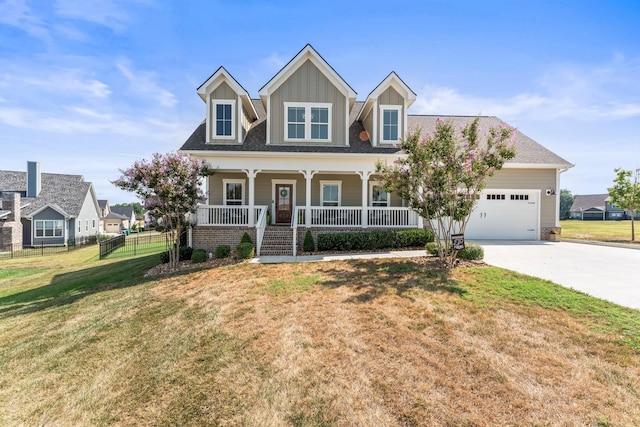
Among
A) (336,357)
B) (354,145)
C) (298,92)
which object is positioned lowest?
(336,357)

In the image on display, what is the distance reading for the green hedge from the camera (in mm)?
11578

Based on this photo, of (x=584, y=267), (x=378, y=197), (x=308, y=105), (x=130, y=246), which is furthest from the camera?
(x=130, y=246)

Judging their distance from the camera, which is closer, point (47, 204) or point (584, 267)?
point (584, 267)

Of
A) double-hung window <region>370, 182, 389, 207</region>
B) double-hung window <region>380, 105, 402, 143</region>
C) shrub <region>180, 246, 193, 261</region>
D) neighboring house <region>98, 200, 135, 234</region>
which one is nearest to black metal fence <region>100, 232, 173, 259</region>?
shrub <region>180, 246, 193, 261</region>

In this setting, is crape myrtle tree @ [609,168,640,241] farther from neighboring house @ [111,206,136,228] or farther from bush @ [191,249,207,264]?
neighboring house @ [111,206,136,228]

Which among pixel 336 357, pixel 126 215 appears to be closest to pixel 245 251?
pixel 336 357

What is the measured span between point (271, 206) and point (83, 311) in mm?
9226

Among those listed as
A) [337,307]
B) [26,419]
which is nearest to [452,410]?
[337,307]

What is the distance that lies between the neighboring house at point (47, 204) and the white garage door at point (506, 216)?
37.9 m

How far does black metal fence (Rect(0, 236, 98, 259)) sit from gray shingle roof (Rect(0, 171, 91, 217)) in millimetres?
3306

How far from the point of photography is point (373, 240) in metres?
11.6

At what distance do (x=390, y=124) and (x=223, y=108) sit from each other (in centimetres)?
817

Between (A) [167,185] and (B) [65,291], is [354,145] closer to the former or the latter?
(A) [167,185]

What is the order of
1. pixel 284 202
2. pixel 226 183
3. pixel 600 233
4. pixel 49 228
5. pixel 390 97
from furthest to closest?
pixel 49 228 → pixel 600 233 → pixel 284 202 → pixel 226 183 → pixel 390 97
